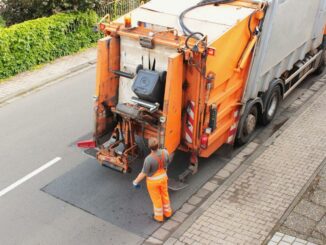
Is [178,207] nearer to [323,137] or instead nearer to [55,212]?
[55,212]

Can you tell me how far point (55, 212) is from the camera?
23.9 ft

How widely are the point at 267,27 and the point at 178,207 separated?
3.32m

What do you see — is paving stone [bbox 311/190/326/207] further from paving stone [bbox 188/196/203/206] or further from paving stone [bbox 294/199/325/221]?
paving stone [bbox 188/196/203/206]

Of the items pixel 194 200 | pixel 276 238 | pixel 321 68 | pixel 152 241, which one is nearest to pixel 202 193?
pixel 194 200

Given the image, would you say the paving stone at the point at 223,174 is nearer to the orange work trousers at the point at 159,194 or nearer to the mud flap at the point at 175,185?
the mud flap at the point at 175,185

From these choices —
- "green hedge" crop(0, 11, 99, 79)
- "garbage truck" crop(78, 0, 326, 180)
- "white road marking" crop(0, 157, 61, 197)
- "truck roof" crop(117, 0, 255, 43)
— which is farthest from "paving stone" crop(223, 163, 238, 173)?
"green hedge" crop(0, 11, 99, 79)

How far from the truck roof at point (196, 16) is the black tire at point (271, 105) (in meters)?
2.19

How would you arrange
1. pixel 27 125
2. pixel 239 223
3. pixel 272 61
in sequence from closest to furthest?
pixel 239 223
pixel 272 61
pixel 27 125

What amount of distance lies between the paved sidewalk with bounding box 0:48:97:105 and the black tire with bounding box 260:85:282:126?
5633mm

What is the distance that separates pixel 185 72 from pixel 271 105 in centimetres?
317

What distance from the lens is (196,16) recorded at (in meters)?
→ 7.55

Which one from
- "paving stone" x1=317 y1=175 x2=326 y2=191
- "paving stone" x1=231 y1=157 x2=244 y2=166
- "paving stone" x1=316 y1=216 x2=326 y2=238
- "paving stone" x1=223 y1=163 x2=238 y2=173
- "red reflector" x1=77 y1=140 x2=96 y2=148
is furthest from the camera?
"paving stone" x1=231 y1=157 x2=244 y2=166

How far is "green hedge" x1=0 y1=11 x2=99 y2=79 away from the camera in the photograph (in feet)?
39.0

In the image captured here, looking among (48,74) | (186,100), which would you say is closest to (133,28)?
(186,100)
